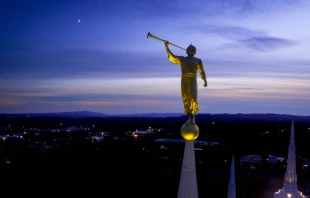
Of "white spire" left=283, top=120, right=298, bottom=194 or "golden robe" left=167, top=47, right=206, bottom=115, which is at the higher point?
"golden robe" left=167, top=47, right=206, bottom=115

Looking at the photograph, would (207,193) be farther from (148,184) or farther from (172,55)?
(172,55)

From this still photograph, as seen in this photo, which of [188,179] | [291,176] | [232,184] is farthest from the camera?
[291,176]

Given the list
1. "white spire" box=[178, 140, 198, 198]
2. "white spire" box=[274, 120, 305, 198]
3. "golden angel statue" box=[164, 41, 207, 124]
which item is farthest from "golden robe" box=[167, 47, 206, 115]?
"white spire" box=[274, 120, 305, 198]

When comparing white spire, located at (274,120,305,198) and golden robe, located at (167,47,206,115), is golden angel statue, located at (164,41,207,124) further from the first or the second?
white spire, located at (274,120,305,198)

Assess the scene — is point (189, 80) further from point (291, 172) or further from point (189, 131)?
point (291, 172)

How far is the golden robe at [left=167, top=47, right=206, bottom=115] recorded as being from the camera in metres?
4.58

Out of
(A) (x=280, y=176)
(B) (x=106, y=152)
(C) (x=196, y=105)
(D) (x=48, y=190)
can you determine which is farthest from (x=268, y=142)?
(C) (x=196, y=105)

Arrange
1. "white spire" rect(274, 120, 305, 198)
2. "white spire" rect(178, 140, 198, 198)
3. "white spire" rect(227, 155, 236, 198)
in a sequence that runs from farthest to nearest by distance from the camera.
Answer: "white spire" rect(274, 120, 305, 198) < "white spire" rect(227, 155, 236, 198) < "white spire" rect(178, 140, 198, 198)

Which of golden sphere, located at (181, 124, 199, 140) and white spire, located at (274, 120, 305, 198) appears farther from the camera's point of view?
white spire, located at (274, 120, 305, 198)

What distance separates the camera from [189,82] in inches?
180

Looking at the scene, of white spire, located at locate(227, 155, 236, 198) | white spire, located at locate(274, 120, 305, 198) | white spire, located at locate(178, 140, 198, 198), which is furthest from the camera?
white spire, located at locate(274, 120, 305, 198)

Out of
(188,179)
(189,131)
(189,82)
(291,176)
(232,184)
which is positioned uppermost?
(189,82)

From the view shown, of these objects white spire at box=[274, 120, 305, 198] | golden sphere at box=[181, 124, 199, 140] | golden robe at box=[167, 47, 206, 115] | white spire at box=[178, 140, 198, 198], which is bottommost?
white spire at box=[274, 120, 305, 198]

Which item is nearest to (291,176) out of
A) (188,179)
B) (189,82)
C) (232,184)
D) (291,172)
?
(291,172)
